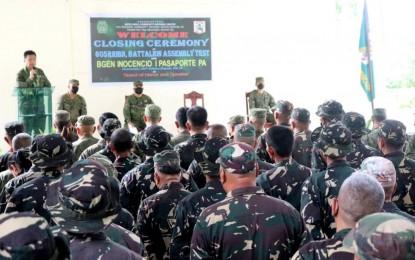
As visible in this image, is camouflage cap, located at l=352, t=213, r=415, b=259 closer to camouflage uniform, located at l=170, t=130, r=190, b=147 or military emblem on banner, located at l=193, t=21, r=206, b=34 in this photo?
camouflage uniform, located at l=170, t=130, r=190, b=147

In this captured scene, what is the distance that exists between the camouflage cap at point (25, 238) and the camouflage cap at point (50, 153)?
1.91 meters

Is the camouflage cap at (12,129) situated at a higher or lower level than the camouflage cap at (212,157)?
higher

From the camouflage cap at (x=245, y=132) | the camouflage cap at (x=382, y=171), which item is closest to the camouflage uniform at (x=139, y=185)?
the camouflage cap at (x=245, y=132)

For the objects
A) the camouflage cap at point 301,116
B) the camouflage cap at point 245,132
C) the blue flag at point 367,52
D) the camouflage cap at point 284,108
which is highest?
the blue flag at point 367,52

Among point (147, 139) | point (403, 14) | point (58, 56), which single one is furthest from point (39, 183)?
point (403, 14)

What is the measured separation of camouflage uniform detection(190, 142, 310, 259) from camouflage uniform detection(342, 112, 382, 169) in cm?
232

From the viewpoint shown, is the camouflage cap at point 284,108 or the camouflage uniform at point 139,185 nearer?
the camouflage uniform at point 139,185

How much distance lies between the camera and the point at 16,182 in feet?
11.7

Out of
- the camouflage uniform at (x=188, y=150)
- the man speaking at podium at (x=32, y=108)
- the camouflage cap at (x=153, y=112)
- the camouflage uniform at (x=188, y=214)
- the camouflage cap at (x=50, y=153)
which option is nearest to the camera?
the camouflage uniform at (x=188, y=214)

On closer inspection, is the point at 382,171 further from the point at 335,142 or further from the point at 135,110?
the point at 135,110

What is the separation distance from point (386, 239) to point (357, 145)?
356cm

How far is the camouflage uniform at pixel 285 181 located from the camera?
361cm

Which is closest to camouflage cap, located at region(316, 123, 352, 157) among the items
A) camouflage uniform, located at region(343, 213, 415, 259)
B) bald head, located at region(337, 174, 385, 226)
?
bald head, located at region(337, 174, 385, 226)

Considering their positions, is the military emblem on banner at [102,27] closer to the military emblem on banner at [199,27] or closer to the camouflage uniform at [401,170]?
the military emblem on banner at [199,27]
